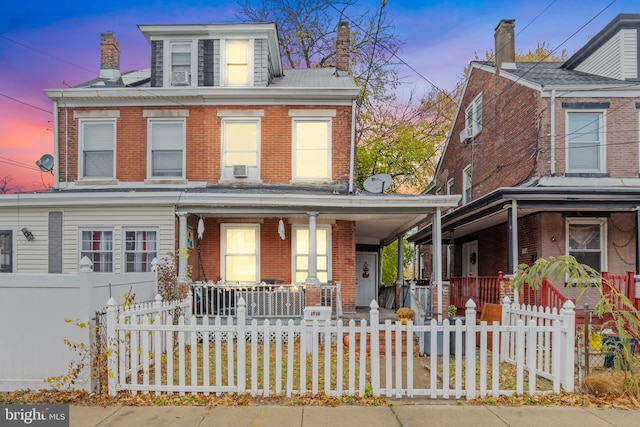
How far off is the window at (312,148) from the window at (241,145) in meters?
1.15

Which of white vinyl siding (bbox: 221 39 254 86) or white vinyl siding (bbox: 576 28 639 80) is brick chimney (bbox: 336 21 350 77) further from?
white vinyl siding (bbox: 576 28 639 80)

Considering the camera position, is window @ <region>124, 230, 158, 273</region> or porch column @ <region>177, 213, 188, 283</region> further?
window @ <region>124, 230, 158, 273</region>

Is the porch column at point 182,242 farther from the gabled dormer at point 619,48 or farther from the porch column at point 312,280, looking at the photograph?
the gabled dormer at point 619,48

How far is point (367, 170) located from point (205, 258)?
1428 cm

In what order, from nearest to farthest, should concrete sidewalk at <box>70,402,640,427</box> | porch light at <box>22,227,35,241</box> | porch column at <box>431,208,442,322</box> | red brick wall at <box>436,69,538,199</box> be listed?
1. concrete sidewalk at <box>70,402,640,427</box>
2. porch column at <box>431,208,442,322</box>
3. porch light at <box>22,227,35,241</box>
4. red brick wall at <box>436,69,538,199</box>

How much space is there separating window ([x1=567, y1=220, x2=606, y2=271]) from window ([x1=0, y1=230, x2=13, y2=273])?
15.4 m

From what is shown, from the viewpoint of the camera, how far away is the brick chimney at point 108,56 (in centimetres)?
1595

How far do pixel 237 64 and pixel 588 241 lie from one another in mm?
11489

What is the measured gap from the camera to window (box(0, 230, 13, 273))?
12.8 meters

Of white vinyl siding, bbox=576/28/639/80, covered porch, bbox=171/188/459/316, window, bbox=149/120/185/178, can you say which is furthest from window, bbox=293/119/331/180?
white vinyl siding, bbox=576/28/639/80

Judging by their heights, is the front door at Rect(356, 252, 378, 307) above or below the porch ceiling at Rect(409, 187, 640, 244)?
below

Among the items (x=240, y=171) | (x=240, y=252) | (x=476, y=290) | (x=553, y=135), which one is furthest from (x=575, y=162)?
(x=240, y=252)

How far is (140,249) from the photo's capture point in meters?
12.5

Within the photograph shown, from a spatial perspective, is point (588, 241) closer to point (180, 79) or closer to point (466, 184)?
point (466, 184)
